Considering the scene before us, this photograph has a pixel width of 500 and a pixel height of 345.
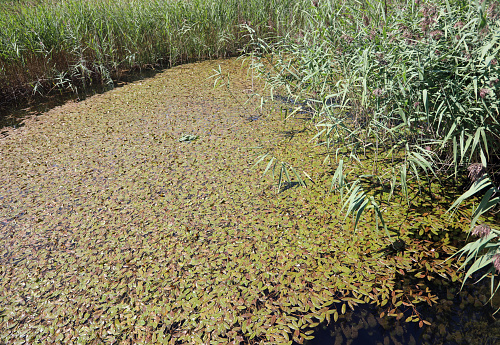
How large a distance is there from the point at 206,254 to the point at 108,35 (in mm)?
3993

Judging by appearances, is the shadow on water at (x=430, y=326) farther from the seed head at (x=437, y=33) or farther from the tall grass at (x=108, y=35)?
the tall grass at (x=108, y=35)

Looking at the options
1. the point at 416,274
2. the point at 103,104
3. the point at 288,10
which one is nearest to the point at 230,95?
the point at 103,104

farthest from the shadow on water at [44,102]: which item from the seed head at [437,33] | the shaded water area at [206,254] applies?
the seed head at [437,33]

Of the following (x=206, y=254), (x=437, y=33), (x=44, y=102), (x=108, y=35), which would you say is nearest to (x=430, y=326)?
(x=206, y=254)

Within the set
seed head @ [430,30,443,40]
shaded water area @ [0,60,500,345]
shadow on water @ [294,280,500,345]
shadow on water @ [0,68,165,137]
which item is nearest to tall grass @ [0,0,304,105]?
shadow on water @ [0,68,165,137]

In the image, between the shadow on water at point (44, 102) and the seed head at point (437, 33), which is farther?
the shadow on water at point (44, 102)

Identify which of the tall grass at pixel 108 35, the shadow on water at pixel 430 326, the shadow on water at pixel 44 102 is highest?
the tall grass at pixel 108 35

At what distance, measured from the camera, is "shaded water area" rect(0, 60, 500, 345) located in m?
1.56

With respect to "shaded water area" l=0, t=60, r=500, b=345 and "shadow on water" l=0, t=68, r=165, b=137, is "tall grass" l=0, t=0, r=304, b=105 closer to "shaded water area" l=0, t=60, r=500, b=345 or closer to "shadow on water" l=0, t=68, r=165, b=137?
"shadow on water" l=0, t=68, r=165, b=137

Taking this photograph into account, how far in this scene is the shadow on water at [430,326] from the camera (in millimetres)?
1449

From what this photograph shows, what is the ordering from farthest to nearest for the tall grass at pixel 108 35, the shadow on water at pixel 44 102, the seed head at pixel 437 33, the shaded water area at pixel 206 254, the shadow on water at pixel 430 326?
the tall grass at pixel 108 35
the shadow on water at pixel 44 102
the seed head at pixel 437 33
the shaded water area at pixel 206 254
the shadow on water at pixel 430 326

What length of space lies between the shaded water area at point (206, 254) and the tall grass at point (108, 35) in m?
1.67

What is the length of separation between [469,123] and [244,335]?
1654 millimetres

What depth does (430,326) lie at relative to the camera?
1504mm
